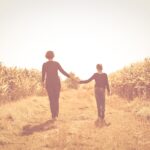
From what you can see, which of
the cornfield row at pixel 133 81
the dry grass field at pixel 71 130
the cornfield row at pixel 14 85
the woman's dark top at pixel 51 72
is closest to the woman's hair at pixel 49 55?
the woman's dark top at pixel 51 72

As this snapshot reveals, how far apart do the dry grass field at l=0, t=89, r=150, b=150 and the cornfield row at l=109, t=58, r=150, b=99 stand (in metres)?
1.54

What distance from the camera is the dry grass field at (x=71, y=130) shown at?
7.47 metres

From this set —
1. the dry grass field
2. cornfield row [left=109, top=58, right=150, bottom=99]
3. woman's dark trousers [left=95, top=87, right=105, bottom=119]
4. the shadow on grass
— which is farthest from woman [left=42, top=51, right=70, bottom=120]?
cornfield row [left=109, top=58, right=150, bottom=99]

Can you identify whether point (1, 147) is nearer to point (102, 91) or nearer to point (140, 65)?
point (102, 91)

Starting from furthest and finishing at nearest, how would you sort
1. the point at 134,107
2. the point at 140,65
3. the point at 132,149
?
the point at 140,65 < the point at 134,107 < the point at 132,149

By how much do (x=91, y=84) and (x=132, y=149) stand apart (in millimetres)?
15956

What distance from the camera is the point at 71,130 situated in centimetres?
886

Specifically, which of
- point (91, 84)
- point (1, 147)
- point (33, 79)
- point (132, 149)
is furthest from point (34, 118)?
point (91, 84)

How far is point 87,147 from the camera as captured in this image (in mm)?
7312

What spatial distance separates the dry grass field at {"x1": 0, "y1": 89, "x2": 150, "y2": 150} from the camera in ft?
24.5

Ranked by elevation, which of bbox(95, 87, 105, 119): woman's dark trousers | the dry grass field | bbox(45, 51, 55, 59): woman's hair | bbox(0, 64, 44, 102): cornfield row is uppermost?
bbox(45, 51, 55, 59): woman's hair

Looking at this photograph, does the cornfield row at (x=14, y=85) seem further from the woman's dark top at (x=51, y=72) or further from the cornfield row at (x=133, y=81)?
the cornfield row at (x=133, y=81)

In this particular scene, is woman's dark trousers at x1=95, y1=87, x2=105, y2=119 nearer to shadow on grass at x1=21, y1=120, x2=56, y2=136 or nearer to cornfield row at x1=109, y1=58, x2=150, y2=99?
shadow on grass at x1=21, y1=120, x2=56, y2=136

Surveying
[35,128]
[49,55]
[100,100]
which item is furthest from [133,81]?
[35,128]
